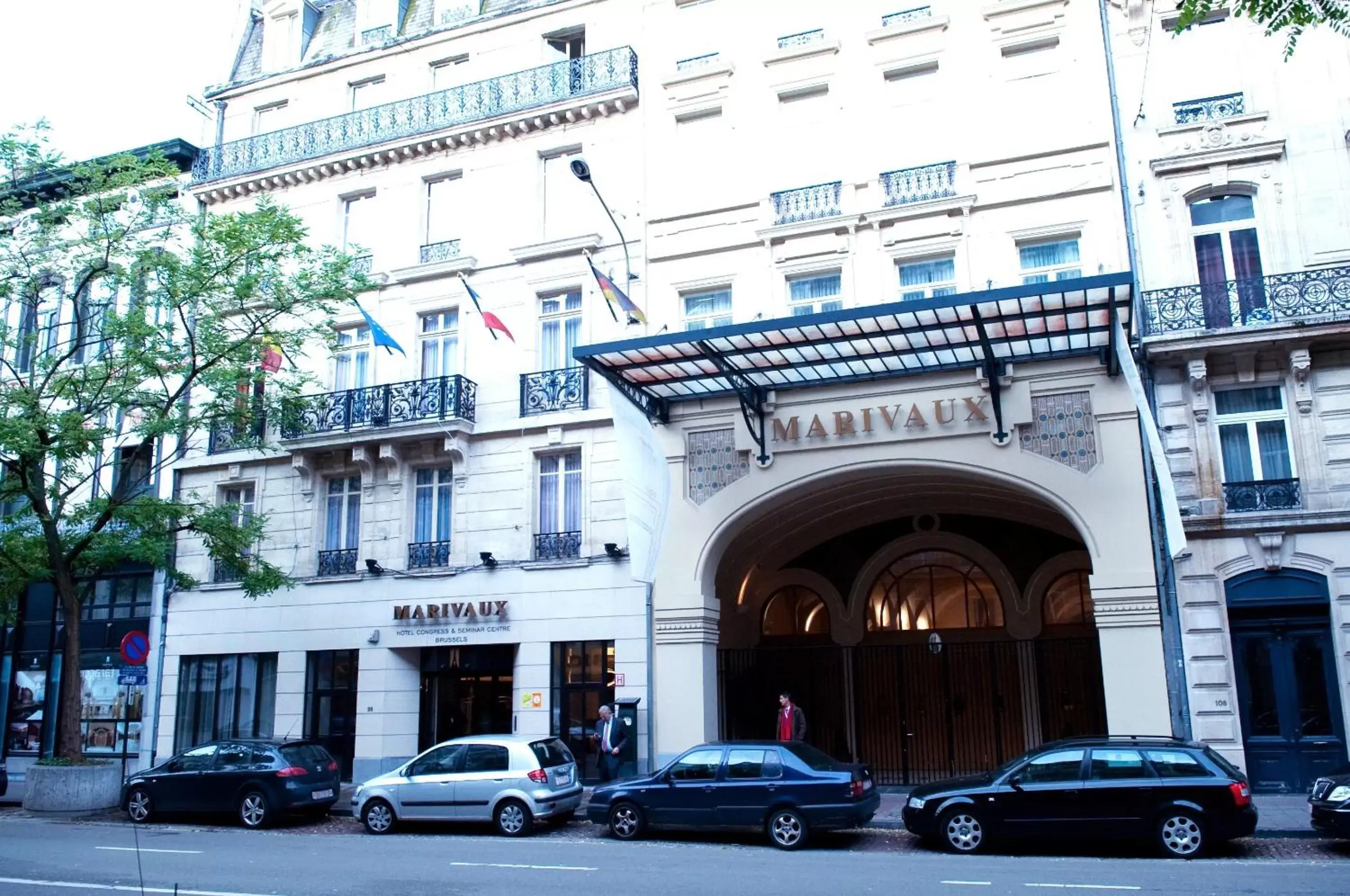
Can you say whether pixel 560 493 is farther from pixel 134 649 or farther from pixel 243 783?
pixel 134 649

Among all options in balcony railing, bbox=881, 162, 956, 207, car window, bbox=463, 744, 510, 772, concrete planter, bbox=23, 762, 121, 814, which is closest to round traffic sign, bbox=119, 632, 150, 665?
concrete planter, bbox=23, 762, 121, 814

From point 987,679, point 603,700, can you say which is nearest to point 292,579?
point 603,700

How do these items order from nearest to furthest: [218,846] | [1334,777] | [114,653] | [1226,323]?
[1334,777]
[218,846]
[1226,323]
[114,653]

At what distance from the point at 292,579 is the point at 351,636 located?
69.3 inches

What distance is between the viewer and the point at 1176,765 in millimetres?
12461

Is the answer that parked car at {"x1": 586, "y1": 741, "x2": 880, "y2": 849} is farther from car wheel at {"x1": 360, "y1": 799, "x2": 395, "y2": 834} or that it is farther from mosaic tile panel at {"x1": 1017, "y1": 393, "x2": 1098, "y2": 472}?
mosaic tile panel at {"x1": 1017, "y1": 393, "x2": 1098, "y2": 472}

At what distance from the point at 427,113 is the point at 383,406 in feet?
21.7

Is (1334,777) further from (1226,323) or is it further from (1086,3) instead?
(1086,3)

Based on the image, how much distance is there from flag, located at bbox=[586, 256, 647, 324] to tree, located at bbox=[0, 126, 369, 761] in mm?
5150

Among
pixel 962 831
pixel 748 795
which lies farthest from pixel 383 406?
pixel 962 831

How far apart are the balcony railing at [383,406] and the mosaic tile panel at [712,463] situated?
15.7 feet

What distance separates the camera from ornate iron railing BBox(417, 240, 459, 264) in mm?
23047

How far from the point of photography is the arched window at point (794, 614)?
23.7m

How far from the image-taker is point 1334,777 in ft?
42.0
